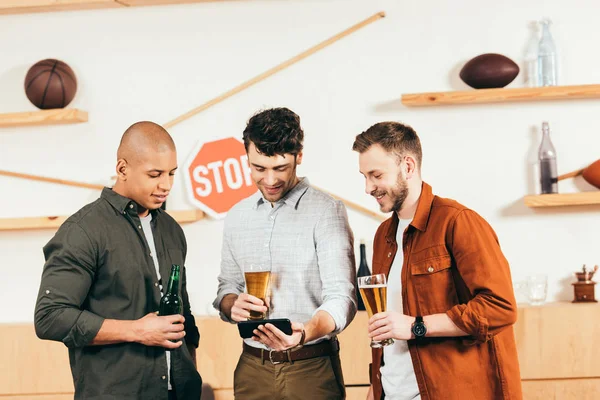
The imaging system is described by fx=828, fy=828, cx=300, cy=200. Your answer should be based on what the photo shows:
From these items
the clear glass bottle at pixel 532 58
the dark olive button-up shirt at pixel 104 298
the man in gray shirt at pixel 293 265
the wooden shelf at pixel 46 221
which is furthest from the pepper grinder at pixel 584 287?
the dark olive button-up shirt at pixel 104 298

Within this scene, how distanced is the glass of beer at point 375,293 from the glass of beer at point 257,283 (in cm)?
28

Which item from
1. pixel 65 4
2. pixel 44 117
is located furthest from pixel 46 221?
pixel 65 4

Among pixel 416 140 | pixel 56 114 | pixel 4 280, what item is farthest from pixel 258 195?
pixel 4 280

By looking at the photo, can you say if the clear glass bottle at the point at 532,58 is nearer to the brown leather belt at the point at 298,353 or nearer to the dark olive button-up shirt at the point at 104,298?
the brown leather belt at the point at 298,353

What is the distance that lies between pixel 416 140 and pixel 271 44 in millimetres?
1879

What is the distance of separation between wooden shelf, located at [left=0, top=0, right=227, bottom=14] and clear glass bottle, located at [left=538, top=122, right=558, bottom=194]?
1772 mm

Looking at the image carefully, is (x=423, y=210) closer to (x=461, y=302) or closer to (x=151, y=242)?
(x=461, y=302)

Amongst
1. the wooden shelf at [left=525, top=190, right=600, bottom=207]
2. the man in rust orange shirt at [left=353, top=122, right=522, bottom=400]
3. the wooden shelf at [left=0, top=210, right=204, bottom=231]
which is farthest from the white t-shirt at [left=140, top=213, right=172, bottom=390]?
the wooden shelf at [left=525, top=190, right=600, bottom=207]

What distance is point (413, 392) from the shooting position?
219 centimetres

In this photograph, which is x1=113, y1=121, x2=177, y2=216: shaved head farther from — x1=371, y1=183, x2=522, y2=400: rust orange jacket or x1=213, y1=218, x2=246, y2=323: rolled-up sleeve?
x1=371, y1=183, x2=522, y2=400: rust orange jacket

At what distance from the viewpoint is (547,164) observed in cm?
384

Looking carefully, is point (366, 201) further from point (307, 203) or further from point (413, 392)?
point (413, 392)

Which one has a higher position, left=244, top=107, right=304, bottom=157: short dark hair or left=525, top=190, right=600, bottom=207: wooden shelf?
left=244, top=107, right=304, bottom=157: short dark hair

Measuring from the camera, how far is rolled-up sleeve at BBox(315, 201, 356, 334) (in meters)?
2.35
